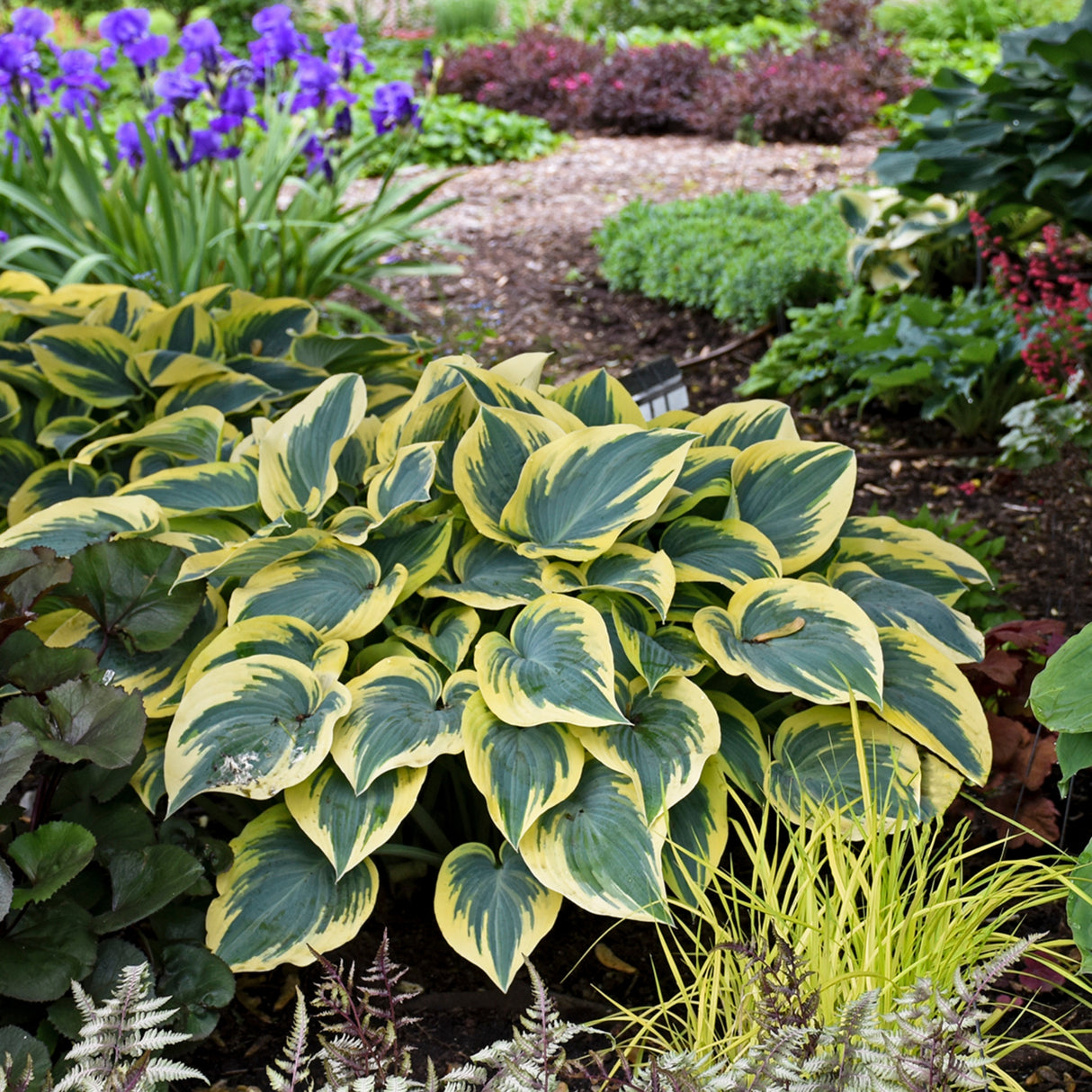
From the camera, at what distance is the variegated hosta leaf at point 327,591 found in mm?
1649

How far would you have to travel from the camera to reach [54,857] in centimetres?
132

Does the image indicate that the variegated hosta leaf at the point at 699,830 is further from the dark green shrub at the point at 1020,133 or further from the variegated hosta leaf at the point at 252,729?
the dark green shrub at the point at 1020,133

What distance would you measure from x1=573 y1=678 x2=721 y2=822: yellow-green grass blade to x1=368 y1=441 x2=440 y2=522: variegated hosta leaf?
0.46 m

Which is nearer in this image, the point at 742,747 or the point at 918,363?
the point at 742,747

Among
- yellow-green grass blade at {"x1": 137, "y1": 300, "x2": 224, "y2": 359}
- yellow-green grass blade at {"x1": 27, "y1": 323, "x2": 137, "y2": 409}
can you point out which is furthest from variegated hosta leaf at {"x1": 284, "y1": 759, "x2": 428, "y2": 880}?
yellow-green grass blade at {"x1": 137, "y1": 300, "x2": 224, "y2": 359}

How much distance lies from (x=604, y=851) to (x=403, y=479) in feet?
2.21

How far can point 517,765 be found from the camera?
58.6 inches

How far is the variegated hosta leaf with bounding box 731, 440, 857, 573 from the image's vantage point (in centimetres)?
177

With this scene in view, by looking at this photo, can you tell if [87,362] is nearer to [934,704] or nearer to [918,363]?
[934,704]

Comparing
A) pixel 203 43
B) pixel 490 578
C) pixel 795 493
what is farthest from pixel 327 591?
pixel 203 43

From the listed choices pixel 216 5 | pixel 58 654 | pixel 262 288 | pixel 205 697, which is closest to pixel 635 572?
pixel 205 697

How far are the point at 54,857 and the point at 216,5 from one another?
1494 centimetres

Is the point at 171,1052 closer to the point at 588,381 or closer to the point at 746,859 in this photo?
the point at 746,859

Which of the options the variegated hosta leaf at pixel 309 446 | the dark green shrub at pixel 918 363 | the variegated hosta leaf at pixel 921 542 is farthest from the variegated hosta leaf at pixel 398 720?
the dark green shrub at pixel 918 363
